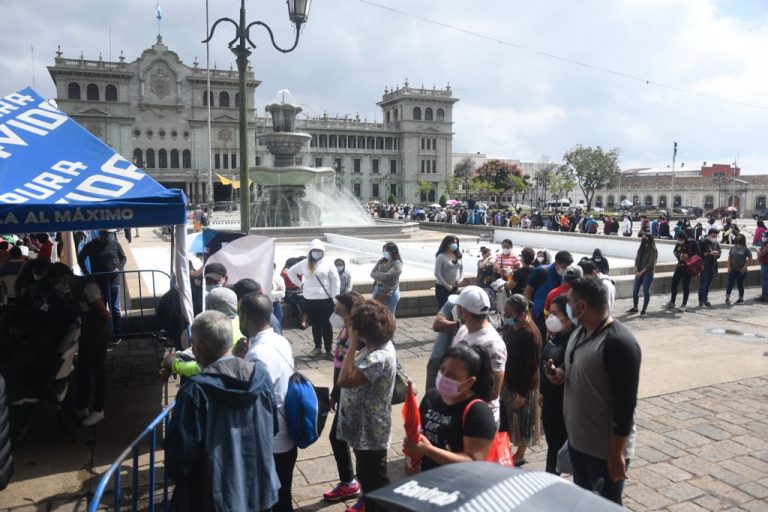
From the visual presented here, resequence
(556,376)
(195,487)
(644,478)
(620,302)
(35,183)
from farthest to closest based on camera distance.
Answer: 1. (620,302)
2. (35,183)
3. (644,478)
4. (556,376)
5. (195,487)

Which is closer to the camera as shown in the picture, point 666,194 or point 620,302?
point 620,302

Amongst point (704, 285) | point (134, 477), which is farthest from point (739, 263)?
point (134, 477)

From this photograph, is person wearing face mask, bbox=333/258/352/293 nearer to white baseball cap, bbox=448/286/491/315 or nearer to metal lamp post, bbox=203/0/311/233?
metal lamp post, bbox=203/0/311/233

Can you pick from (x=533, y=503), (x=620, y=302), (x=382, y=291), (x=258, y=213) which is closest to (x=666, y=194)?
(x=258, y=213)

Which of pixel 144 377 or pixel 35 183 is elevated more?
pixel 35 183

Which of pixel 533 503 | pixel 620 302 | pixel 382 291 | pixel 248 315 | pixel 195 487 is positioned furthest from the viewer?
pixel 620 302

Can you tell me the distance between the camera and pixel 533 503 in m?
1.41

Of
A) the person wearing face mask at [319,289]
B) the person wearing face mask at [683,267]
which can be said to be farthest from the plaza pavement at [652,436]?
the person wearing face mask at [683,267]

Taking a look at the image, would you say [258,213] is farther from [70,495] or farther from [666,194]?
[666,194]

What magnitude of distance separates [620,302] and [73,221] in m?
10.4

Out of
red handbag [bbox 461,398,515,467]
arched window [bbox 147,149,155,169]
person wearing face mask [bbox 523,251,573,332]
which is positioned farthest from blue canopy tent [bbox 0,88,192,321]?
arched window [bbox 147,149,155,169]

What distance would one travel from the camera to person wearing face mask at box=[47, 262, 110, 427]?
5.19 metres

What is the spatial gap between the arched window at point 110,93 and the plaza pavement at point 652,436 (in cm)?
7573

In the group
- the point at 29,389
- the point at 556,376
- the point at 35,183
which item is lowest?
the point at 29,389
